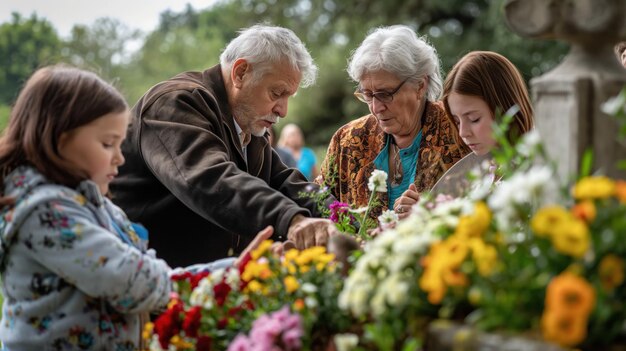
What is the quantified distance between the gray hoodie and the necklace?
1963mm

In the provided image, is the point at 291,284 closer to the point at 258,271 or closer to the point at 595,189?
the point at 258,271

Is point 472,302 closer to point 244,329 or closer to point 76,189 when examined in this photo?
point 244,329

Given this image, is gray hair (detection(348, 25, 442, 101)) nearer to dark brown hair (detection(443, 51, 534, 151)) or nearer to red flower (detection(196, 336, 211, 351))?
dark brown hair (detection(443, 51, 534, 151))

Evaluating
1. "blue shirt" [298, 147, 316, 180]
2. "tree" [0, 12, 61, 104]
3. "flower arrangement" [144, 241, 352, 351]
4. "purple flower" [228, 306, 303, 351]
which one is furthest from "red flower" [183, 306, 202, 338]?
"tree" [0, 12, 61, 104]

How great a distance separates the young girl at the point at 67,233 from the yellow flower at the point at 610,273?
3.99 ft

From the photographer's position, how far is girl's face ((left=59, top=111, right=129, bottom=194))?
2469 mm

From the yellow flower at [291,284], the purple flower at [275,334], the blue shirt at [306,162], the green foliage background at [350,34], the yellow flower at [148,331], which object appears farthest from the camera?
the green foliage background at [350,34]

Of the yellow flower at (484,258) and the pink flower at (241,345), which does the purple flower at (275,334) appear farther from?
the yellow flower at (484,258)

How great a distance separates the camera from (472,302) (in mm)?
1839

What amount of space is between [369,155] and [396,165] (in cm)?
15

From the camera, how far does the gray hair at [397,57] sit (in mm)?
4238

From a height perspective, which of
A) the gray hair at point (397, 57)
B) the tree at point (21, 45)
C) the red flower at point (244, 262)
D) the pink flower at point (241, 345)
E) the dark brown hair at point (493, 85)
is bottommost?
the pink flower at point (241, 345)

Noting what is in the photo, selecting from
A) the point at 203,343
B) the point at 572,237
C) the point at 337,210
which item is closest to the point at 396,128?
the point at 337,210

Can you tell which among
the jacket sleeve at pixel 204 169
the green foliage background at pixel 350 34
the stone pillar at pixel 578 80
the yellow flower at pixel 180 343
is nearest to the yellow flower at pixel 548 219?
the stone pillar at pixel 578 80
